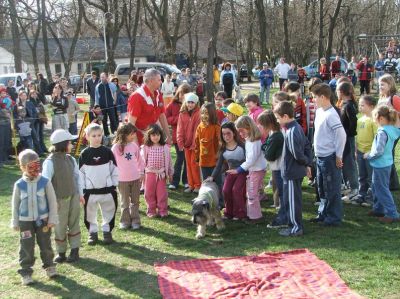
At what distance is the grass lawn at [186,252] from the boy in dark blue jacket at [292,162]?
26 centimetres

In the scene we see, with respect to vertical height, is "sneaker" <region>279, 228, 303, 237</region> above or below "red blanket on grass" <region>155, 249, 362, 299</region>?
above

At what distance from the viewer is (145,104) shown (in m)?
7.82

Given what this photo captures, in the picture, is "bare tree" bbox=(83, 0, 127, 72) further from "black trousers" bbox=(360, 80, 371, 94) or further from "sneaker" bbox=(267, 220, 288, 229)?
"sneaker" bbox=(267, 220, 288, 229)

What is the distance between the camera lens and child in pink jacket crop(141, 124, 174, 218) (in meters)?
7.51

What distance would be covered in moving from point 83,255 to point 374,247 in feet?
11.2

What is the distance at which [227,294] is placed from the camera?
493 centimetres

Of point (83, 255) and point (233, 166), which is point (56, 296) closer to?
point (83, 255)

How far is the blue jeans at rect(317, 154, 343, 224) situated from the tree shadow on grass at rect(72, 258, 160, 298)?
2.58m

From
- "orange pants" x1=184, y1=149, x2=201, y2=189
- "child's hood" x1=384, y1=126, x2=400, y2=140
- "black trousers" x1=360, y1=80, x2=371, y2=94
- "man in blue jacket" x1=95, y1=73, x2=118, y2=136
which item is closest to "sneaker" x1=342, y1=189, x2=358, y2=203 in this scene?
"child's hood" x1=384, y1=126, x2=400, y2=140

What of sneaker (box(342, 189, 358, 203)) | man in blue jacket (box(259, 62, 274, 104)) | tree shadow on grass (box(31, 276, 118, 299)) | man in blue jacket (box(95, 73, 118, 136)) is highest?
man in blue jacket (box(259, 62, 274, 104))

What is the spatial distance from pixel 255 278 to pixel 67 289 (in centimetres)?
190

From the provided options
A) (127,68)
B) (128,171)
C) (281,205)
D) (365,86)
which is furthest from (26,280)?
(127,68)

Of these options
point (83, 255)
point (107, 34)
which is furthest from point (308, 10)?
point (83, 255)

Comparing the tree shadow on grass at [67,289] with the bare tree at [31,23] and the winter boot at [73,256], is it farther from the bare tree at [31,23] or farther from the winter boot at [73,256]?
Answer: the bare tree at [31,23]
